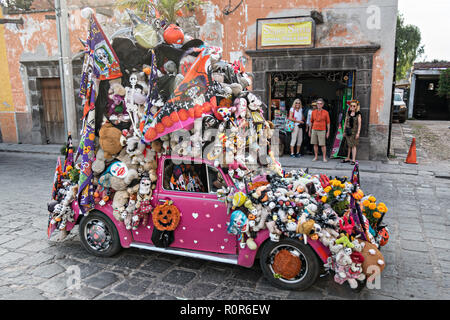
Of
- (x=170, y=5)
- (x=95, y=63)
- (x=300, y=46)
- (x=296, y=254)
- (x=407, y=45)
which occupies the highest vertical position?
(x=407, y=45)

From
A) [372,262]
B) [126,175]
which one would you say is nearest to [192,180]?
[126,175]

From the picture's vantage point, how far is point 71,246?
5160 mm

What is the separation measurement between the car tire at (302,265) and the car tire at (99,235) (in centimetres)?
203

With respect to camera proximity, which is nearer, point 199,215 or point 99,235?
point 199,215

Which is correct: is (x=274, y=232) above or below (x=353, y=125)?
below

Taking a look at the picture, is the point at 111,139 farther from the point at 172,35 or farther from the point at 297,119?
the point at 297,119

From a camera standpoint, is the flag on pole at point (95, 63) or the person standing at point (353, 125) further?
the person standing at point (353, 125)

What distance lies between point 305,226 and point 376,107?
852 cm

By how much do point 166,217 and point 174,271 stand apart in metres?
0.71

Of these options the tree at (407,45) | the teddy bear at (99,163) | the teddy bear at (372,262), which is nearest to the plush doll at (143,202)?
the teddy bear at (99,163)

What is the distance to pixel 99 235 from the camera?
15.5 feet

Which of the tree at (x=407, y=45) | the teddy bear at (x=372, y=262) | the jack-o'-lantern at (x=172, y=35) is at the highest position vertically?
the tree at (x=407, y=45)

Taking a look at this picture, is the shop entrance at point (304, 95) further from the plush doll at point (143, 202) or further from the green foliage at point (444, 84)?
the green foliage at point (444, 84)

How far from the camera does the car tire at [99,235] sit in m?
4.65
